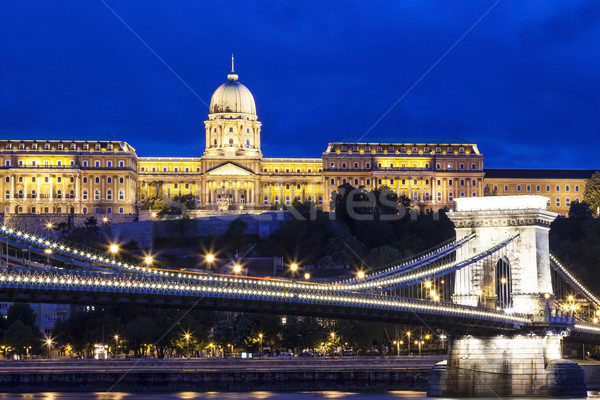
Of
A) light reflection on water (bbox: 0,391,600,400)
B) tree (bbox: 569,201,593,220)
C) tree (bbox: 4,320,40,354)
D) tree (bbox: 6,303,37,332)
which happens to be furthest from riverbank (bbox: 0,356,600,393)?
tree (bbox: 569,201,593,220)

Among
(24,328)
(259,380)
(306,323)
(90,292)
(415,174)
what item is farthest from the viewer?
(415,174)

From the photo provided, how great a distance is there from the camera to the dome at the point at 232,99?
7638 inches

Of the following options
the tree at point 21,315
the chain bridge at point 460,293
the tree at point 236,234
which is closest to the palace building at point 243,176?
the tree at point 236,234

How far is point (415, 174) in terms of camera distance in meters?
183

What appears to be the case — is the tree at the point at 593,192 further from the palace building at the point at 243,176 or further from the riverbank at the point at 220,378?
the riverbank at the point at 220,378

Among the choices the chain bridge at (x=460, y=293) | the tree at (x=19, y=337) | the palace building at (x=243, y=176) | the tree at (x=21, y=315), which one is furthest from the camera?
the palace building at (x=243, y=176)

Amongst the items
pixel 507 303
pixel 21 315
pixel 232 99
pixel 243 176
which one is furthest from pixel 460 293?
pixel 232 99

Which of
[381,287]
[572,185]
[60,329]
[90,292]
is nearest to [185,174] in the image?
[572,185]

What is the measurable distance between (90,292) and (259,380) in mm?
28129

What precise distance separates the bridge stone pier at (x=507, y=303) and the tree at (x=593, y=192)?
103 metres

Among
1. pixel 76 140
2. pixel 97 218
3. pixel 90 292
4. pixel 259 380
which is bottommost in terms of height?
pixel 259 380

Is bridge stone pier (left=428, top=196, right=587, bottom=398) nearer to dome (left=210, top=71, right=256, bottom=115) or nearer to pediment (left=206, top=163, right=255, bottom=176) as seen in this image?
pediment (left=206, top=163, right=255, bottom=176)

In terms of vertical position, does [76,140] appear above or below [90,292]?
above

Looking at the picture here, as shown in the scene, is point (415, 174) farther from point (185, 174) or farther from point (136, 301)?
point (136, 301)
